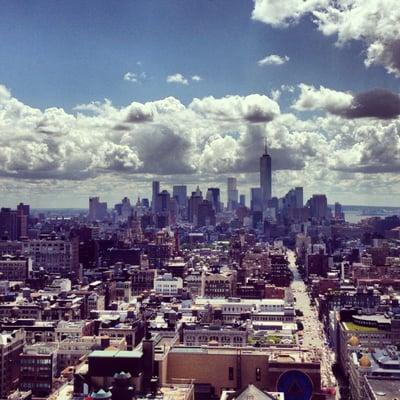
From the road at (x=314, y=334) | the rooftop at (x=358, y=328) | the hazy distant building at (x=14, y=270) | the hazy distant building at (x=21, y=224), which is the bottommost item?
the road at (x=314, y=334)

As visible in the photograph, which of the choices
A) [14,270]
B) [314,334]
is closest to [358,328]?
[314,334]

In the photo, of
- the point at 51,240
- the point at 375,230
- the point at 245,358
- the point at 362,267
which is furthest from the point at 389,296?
the point at 375,230

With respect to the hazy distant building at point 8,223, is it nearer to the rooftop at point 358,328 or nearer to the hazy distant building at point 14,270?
the hazy distant building at point 14,270

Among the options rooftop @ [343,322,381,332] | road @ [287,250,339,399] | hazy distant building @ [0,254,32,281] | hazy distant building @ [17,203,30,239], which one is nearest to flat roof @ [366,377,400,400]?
road @ [287,250,339,399]

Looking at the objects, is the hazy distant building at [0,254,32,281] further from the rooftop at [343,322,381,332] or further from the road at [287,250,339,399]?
the rooftop at [343,322,381,332]

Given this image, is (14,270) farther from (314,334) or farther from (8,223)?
(8,223)

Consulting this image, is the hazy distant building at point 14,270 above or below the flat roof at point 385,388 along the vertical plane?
above

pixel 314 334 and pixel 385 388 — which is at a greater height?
pixel 385 388

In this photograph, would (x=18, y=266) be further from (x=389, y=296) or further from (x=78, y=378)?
(x=78, y=378)

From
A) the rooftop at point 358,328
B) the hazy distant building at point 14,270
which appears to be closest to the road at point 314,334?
the rooftop at point 358,328
